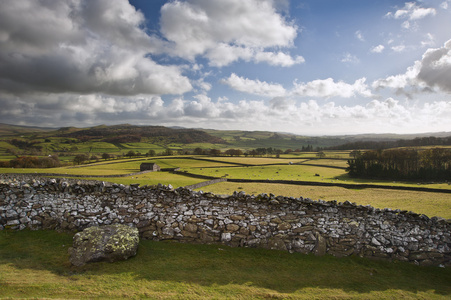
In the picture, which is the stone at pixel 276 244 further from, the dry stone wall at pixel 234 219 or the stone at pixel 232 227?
the stone at pixel 232 227

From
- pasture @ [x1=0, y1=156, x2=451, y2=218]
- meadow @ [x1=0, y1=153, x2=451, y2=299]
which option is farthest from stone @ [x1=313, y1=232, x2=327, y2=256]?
pasture @ [x1=0, y1=156, x2=451, y2=218]

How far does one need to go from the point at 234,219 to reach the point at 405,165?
5916 cm

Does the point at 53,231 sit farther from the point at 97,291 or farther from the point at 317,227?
→ the point at 317,227

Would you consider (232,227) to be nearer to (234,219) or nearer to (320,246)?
(234,219)

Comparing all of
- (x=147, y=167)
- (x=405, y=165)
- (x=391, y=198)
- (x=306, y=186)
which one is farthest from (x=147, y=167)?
(x=405, y=165)

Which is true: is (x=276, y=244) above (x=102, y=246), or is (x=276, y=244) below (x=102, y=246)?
below

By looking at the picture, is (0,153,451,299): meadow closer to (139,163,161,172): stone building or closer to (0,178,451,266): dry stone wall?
(0,178,451,266): dry stone wall

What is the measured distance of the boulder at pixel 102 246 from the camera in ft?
22.3

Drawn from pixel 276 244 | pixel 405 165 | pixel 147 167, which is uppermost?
pixel 276 244

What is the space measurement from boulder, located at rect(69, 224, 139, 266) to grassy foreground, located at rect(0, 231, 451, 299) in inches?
8.5

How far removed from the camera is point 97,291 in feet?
18.0

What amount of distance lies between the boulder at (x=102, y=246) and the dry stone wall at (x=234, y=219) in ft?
3.99

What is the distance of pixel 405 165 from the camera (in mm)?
51562

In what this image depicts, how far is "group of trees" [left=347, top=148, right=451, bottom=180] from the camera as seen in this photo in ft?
153
